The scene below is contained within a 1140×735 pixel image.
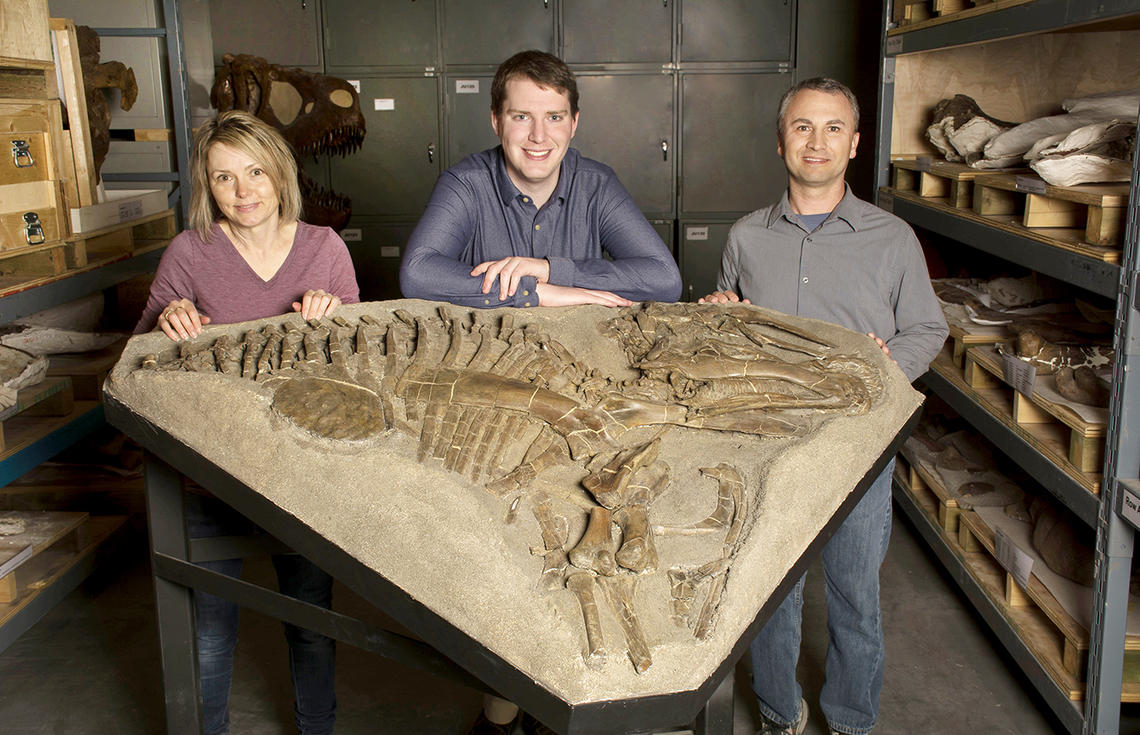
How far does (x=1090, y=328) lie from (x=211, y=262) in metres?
2.97

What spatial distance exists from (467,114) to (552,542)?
196 inches

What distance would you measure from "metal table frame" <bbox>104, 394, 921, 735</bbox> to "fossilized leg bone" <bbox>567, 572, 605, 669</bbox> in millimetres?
76

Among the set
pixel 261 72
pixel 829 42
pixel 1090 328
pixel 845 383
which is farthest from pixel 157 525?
pixel 829 42

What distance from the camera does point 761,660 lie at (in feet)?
9.18

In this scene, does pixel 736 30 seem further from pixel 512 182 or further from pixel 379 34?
pixel 512 182

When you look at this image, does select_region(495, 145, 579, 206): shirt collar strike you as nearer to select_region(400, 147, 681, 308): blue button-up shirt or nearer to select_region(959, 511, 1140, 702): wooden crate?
select_region(400, 147, 681, 308): blue button-up shirt

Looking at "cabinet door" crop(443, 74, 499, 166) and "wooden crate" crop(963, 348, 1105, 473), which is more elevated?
"cabinet door" crop(443, 74, 499, 166)

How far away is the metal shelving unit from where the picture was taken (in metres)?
2.48

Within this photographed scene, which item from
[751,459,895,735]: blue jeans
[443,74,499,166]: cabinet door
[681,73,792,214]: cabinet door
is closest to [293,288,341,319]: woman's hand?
[751,459,895,735]: blue jeans

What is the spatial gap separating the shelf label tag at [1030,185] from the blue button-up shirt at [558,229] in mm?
1247

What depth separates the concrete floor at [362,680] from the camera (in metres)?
3.15

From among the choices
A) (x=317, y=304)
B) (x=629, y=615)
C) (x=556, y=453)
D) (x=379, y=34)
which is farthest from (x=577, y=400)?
(x=379, y=34)

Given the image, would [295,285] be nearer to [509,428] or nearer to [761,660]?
[509,428]

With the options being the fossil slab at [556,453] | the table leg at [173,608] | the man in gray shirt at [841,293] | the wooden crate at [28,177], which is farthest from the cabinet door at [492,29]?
the table leg at [173,608]
